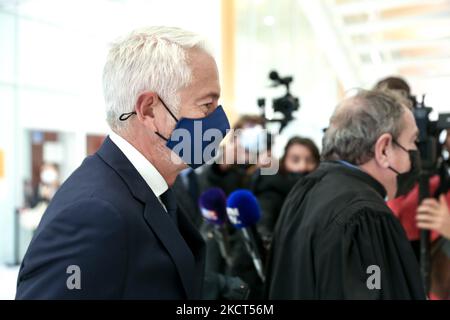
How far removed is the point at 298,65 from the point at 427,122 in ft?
11.5

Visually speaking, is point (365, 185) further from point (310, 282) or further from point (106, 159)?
point (106, 159)

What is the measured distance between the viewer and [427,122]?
5.82ft

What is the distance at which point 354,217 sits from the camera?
1337 millimetres

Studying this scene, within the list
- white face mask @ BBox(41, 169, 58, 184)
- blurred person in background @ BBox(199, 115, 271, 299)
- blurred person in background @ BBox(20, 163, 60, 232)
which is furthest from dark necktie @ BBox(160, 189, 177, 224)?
white face mask @ BBox(41, 169, 58, 184)

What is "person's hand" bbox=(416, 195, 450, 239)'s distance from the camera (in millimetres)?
1722

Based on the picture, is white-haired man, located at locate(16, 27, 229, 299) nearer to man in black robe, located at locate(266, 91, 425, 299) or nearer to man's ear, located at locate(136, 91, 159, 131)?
man's ear, located at locate(136, 91, 159, 131)

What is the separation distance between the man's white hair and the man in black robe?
0.59m

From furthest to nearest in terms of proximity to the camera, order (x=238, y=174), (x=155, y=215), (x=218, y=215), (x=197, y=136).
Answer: (x=238, y=174)
(x=218, y=215)
(x=197, y=136)
(x=155, y=215)

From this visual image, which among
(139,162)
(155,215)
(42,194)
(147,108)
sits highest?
(147,108)

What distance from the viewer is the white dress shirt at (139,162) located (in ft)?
3.40

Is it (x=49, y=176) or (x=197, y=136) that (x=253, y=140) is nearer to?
(x=197, y=136)

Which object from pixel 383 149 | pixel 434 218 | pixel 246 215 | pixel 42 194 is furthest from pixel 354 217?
pixel 42 194

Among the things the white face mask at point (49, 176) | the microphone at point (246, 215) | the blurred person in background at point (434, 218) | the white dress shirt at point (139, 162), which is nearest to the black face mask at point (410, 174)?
the blurred person in background at point (434, 218)

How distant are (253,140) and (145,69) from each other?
3.70ft
